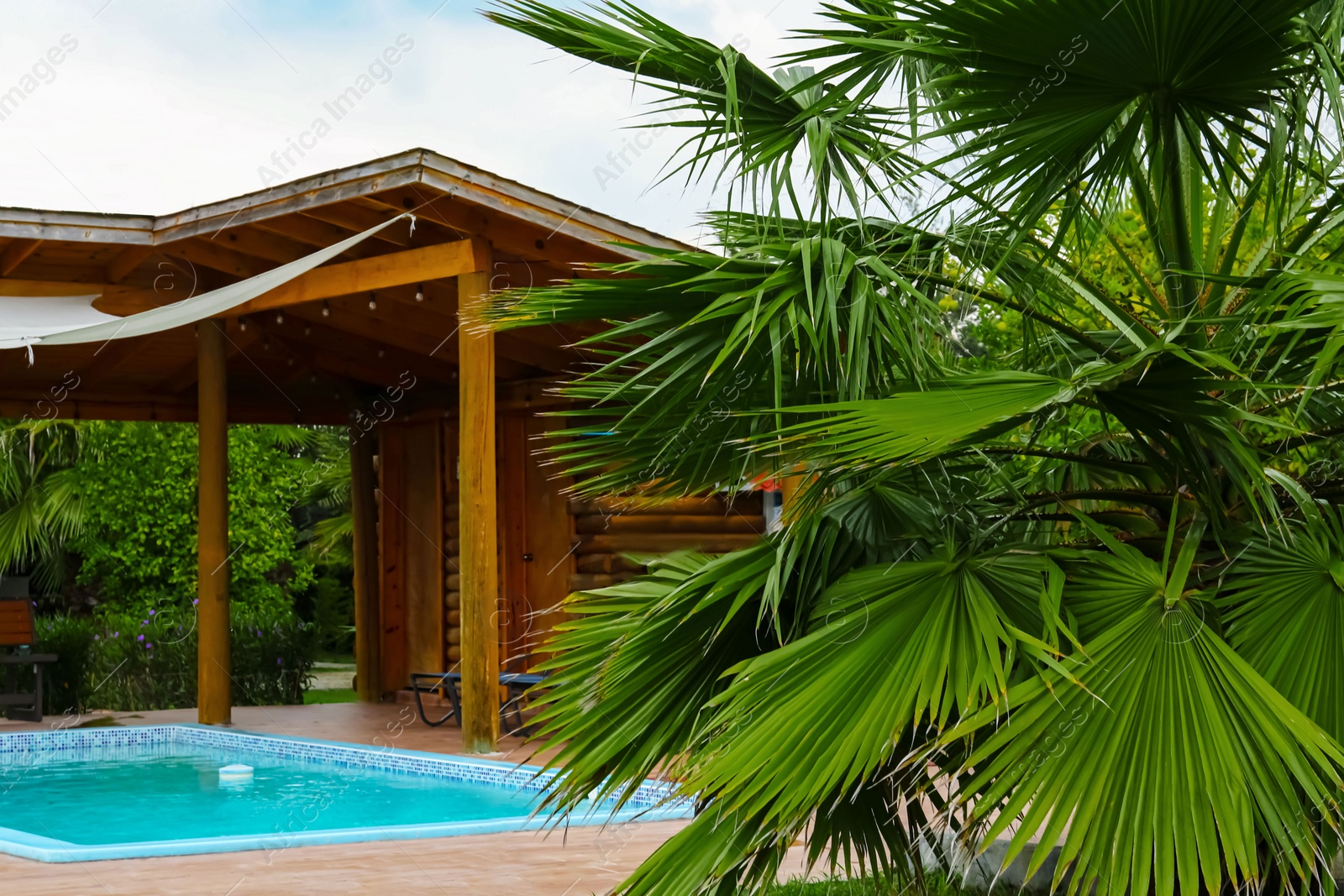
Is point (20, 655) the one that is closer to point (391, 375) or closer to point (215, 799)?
point (391, 375)

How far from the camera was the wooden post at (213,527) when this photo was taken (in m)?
9.67

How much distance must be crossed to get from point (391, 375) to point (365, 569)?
1.95 metres

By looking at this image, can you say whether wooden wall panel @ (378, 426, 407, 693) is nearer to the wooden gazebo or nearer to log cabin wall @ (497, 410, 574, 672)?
the wooden gazebo

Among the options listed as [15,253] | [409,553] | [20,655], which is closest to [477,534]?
[15,253]

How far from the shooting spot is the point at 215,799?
7723 mm

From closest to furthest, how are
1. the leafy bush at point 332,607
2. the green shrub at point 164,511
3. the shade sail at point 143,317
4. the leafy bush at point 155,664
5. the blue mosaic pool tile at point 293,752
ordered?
1. the blue mosaic pool tile at point 293,752
2. the shade sail at point 143,317
3. the leafy bush at point 155,664
4. the green shrub at point 164,511
5. the leafy bush at point 332,607

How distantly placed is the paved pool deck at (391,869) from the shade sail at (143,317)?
3.26 meters

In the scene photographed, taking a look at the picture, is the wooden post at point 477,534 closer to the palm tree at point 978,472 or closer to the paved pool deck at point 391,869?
the paved pool deck at point 391,869

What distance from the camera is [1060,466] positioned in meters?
4.14

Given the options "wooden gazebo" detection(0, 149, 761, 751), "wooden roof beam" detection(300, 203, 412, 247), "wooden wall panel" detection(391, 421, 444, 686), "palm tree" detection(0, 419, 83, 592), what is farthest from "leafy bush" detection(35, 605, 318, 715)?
"wooden roof beam" detection(300, 203, 412, 247)

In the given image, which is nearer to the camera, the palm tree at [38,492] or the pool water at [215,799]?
the pool water at [215,799]

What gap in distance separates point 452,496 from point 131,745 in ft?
11.3

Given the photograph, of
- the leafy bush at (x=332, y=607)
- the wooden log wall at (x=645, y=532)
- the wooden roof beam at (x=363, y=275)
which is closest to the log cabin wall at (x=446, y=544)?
the wooden log wall at (x=645, y=532)

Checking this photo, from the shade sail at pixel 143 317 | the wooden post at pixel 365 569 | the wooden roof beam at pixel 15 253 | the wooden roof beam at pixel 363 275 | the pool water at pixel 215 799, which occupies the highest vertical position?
the wooden roof beam at pixel 15 253
